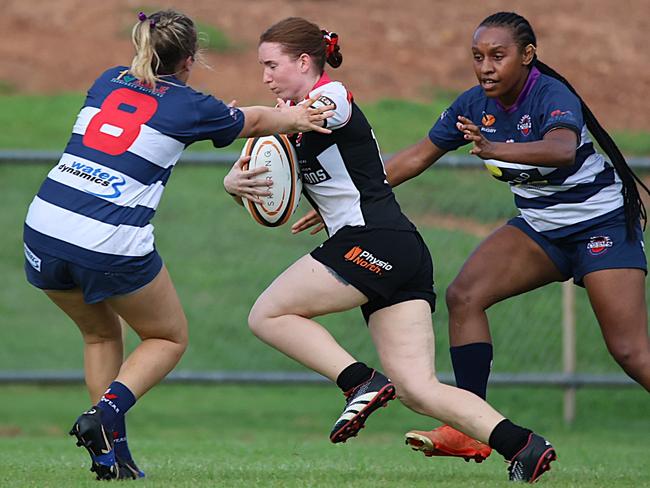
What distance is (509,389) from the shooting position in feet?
35.3

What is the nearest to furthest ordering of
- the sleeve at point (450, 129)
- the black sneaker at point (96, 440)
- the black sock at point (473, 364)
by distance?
the black sneaker at point (96, 440) → the black sock at point (473, 364) → the sleeve at point (450, 129)

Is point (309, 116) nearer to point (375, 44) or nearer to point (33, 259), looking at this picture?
point (33, 259)

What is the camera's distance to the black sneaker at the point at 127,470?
17.5 ft

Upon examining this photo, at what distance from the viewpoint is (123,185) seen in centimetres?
507

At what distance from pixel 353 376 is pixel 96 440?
3.55 feet

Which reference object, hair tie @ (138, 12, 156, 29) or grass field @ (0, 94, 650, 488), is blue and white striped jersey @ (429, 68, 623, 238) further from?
grass field @ (0, 94, 650, 488)

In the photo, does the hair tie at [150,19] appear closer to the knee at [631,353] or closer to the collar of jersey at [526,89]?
the collar of jersey at [526,89]

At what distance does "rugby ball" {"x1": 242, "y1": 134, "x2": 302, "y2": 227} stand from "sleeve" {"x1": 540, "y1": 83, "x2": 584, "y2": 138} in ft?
3.81

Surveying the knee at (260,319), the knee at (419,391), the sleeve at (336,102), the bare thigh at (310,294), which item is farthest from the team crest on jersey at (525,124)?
the knee at (260,319)

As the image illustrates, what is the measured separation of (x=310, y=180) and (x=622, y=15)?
55.4 ft

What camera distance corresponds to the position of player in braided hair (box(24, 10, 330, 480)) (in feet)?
16.6

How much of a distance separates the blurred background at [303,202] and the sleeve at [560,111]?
0.78 m

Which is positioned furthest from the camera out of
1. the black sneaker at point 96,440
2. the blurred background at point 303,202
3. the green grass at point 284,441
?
the blurred background at point 303,202

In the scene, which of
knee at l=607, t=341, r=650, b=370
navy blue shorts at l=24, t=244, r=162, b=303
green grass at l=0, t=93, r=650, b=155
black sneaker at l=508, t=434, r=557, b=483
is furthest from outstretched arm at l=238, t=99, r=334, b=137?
green grass at l=0, t=93, r=650, b=155
